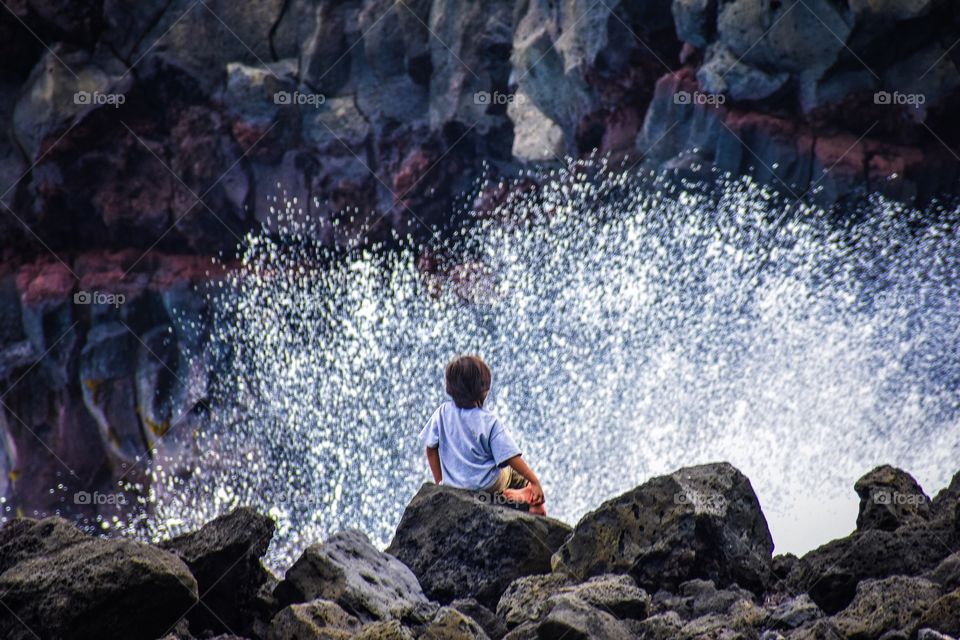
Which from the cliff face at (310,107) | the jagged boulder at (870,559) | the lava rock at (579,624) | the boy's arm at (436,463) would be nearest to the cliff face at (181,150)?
the cliff face at (310,107)

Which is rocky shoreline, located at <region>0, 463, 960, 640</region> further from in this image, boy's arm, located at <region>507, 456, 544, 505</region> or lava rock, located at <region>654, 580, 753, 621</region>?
boy's arm, located at <region>507, 456, 544, 505</region>

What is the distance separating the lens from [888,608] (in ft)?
10.8

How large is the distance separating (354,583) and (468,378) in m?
1.21

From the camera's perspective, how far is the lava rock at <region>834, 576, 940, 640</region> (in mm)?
3223

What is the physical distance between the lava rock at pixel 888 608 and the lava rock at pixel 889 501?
3.62 ft

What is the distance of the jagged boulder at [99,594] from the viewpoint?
3.47 meters

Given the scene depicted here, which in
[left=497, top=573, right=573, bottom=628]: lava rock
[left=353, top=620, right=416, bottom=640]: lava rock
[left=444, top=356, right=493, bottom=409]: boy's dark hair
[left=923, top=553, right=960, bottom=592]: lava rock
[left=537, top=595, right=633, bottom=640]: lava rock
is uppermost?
[left=444, top=356, right=493, bottom=409]: boy's dark hair

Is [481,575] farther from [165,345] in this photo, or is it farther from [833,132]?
[165,345]

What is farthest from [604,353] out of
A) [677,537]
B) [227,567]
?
[227,567]

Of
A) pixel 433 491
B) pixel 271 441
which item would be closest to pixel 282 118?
pixel 271 441

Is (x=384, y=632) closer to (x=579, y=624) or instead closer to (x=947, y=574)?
(x=579, y=624)

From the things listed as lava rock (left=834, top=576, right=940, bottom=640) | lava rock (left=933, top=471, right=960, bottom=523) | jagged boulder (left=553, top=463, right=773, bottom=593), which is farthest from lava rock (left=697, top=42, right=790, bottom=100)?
lava rock (left=834, top=576, right=940, bottom=640)

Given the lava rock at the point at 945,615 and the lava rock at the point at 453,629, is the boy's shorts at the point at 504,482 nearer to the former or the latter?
the lava rock at the point at 453,629

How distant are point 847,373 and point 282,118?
34.4ft
